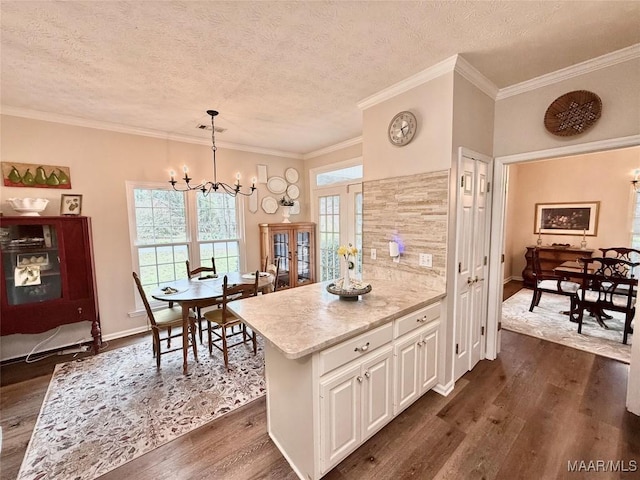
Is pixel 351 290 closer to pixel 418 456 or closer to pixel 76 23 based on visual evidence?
pixel 418 456

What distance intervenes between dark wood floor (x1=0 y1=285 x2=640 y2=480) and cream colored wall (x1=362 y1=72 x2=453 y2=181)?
1974 millimetres

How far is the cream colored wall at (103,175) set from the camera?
9.63 ft

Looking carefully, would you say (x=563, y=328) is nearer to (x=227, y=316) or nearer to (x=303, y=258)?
(x=303, y=258)

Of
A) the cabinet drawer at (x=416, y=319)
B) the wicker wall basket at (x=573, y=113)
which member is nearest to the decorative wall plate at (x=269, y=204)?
the cabinet drawer at (x=416, y=319)

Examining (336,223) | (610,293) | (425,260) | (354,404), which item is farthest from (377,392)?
(610,293)

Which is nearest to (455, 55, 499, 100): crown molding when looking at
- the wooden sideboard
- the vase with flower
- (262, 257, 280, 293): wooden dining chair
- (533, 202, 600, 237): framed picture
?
the vase with flower

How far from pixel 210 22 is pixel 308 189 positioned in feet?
11.5

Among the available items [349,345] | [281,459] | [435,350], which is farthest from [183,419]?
[435,350]

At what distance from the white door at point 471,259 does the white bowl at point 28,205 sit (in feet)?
13.6

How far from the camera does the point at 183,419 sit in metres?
2.09

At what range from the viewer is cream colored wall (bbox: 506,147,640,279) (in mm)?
4824

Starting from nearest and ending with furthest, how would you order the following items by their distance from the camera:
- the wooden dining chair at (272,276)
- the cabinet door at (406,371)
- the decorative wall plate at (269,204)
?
the cabinet door at (406,371) → the wooden dining chair at (272,276) → the decorative wall plate at (269,204)

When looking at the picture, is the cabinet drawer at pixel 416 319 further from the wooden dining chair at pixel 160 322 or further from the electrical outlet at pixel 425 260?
the wooden dining chair at pixel 160 322

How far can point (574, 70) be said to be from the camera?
7.09 ft
